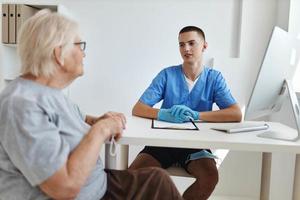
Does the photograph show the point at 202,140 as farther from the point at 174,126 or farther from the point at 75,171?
the point at 75,171

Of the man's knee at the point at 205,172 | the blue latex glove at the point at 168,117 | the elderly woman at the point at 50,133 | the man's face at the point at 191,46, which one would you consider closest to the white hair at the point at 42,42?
the elderly woman at the point at 50,133

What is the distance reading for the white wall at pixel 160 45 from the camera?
2.31m

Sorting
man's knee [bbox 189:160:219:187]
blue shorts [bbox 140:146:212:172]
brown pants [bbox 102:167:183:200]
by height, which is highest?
brown pants [bbox 102:167:183:200]

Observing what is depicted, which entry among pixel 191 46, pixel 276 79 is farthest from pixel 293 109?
pixel 191 46

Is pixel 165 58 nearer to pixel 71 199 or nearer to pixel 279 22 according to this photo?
pixel 279 22

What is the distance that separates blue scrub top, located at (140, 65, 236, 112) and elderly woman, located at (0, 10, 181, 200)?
82 centimetres

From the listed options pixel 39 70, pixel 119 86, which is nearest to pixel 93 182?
pixel 39 70

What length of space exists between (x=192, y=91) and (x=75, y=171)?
3.67ft

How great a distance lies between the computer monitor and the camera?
1.06 m

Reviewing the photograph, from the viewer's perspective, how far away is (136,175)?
1040 mm

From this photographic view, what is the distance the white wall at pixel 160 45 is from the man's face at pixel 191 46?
52 cm

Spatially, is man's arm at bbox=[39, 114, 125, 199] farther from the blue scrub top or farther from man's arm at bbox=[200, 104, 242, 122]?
the blue scrub top

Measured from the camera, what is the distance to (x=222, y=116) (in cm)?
148

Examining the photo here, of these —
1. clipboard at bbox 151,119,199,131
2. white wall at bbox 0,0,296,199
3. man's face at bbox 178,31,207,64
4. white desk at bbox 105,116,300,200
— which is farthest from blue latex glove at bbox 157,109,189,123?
white wall at bbox 0,0,296,199
